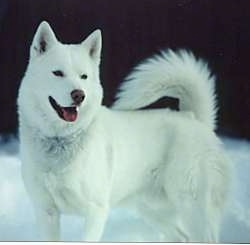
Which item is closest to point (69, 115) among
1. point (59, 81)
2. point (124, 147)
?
point (59, 81)

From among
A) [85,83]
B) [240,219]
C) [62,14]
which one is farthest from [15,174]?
[240,219]

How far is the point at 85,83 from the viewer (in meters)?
4.17

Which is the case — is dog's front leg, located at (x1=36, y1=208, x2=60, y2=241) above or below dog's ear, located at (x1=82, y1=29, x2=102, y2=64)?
below

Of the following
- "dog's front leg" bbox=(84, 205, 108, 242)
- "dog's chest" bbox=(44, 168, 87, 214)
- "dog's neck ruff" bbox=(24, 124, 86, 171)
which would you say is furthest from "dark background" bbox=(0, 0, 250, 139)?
"dog's front leg" bbox=(84, 205, 108, 242)

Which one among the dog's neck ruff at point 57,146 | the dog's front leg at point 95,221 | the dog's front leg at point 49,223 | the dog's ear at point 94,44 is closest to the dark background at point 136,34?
the dog's ear at point 94,44

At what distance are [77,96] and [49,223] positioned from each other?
67 cm

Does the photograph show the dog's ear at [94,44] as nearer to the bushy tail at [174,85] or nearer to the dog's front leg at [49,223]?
the bushy tail at [174,85]

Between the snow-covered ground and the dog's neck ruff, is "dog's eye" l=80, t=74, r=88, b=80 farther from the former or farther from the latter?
the snow-covered ground

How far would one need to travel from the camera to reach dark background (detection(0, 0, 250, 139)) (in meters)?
4.18

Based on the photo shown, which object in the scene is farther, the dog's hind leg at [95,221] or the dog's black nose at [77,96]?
the dog's hind leg at [95,221]

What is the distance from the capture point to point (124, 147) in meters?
4.27

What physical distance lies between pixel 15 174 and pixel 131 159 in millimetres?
588

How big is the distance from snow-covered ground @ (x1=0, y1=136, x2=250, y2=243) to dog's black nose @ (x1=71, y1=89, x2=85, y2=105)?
0.39m

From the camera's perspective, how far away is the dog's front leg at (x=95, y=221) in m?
4.23
